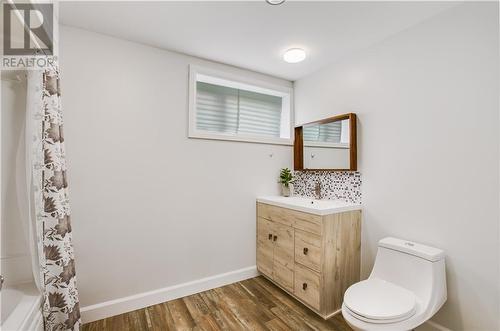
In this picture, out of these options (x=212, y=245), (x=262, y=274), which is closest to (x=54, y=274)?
(x=212, y=245)

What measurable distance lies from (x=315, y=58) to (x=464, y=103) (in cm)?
131

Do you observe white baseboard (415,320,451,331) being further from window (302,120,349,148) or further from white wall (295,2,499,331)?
window (302,120,349,148)

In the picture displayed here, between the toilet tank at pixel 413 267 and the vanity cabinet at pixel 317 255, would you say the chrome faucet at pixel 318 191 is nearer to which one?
the vanity cabinet at pixel 317 255

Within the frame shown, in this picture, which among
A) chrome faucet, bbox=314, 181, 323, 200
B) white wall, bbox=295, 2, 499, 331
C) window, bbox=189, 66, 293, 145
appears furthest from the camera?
chrome faucet, bbox=314, 181, 323, 200

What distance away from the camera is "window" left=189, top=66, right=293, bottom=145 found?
250 centimetres

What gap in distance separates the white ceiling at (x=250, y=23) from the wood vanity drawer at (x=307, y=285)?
201 centimetres

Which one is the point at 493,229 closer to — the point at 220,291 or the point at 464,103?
the point at 464,103

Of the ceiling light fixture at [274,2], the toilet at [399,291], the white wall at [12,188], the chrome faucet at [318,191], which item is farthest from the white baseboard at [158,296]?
the ceiling light fixture at [274,2]

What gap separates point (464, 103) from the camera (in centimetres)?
159

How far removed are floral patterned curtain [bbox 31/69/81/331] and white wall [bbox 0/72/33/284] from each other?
37 cm

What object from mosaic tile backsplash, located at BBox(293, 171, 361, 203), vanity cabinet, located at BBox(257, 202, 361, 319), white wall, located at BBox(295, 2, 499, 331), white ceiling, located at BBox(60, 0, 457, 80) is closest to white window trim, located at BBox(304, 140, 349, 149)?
white wall, located at BBox(295, 2, 499, 331)

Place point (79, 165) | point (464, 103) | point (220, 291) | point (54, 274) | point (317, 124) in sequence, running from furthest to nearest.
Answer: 1. point (317, 124)
2. point (220, 291)
3. point (79, 165)
4. point (464, 103)
5. point (54, 274)

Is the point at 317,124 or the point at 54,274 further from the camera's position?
the point at 317,124

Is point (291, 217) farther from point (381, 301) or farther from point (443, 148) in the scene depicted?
point (443, 148)
